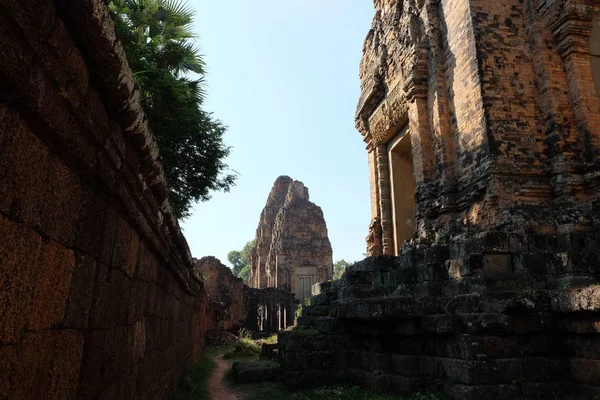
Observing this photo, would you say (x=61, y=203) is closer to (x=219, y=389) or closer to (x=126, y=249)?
(x=126, y=249)

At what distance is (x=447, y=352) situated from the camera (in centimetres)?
513

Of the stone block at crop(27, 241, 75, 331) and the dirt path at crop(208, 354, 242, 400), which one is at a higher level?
the stone block at crop(27, 241, 75, 331)

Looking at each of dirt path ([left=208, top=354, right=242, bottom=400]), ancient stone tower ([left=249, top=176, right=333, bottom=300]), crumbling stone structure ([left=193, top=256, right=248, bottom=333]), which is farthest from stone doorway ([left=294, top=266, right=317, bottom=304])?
dirt path ([left=208, top=354, right=242, bottom=400])

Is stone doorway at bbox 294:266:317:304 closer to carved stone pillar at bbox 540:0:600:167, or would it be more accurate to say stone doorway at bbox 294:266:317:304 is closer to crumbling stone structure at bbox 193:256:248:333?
crumbling stone structure at bbox 193:256:248:333

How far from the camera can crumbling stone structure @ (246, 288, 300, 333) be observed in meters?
25.1

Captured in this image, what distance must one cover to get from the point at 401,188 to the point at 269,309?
16230 mm

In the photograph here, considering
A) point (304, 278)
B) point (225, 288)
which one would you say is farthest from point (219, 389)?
point (304, 278)

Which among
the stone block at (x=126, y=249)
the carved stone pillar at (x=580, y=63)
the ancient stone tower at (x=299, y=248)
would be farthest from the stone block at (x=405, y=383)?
the ancient stone tower at (x=299, y=248)

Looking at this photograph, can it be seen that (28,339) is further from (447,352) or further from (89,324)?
(447,352)

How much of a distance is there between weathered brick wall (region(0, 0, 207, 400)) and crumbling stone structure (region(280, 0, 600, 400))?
3749 mm

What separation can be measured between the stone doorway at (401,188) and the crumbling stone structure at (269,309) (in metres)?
14.8

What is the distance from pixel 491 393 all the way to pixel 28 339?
4417 mm

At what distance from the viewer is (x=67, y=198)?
1.93m

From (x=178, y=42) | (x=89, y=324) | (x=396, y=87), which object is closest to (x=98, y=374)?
(x=89, y=324)
